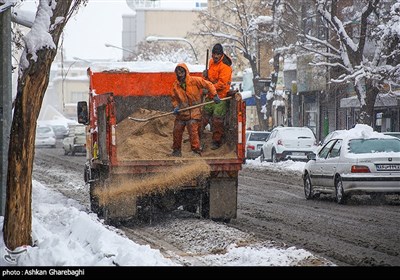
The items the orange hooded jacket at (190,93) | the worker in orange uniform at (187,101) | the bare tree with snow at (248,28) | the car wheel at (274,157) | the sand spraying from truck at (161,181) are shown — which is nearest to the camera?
the sand spraying from truck at (161,181)

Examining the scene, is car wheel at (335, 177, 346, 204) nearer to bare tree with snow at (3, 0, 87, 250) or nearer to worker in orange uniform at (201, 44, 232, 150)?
worker in orange uniform at (201, 44, 232, 150)

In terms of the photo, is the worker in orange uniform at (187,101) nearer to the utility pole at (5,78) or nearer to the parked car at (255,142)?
the utility pole at (5,78)

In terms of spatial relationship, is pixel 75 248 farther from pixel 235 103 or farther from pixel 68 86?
pixel 68 86

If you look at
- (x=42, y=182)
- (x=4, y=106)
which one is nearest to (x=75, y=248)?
(x=4, y=106)

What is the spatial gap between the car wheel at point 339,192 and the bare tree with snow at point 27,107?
9.21m

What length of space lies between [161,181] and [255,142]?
99.3 feet

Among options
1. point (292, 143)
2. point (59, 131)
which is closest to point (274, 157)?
point (292, 143)

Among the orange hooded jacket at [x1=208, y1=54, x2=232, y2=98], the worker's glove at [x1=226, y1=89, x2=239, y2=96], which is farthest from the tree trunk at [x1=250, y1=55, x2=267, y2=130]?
the worker's glove at [x1=226, y1=89, x2=239, y2=96]

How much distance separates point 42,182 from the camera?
2917 cm

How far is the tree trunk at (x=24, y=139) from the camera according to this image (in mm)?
12000

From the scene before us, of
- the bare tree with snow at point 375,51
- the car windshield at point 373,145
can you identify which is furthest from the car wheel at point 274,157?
the car windshield at point 373,145

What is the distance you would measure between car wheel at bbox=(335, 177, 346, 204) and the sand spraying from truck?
513 centimetres

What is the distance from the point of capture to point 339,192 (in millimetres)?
20359

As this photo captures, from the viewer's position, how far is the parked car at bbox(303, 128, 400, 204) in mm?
19703
